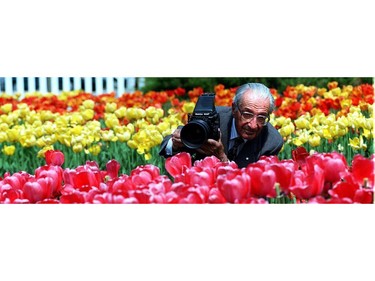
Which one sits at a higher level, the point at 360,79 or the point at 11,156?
the point at 360,79

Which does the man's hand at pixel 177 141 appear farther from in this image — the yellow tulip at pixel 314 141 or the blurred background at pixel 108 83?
the blurred background at pixel 108 83

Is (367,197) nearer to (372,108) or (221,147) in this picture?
(221,147)

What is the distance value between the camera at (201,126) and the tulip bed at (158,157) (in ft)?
0.58

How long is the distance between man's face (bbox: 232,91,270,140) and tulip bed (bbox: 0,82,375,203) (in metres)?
0.22

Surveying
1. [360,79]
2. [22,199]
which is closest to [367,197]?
[22,199]

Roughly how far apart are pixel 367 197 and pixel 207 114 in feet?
2.87

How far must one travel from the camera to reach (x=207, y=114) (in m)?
2.92

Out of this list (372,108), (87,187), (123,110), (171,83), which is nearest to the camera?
(87,187)

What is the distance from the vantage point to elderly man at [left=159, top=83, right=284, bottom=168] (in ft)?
9.83

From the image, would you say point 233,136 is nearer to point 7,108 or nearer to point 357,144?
point 357,144

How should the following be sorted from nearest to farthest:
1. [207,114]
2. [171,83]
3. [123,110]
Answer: [207,114]
[123,110]
[171,83]

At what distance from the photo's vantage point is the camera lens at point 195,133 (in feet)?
9.43

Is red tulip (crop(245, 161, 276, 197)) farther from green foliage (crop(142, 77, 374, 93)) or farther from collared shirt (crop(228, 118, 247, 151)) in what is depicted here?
green foliage (crop(142, 77, 374, 93))

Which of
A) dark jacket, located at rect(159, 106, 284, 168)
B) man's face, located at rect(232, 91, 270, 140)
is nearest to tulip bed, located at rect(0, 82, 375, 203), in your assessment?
dark jacket, located at rect(159, 106, 284, 168)
